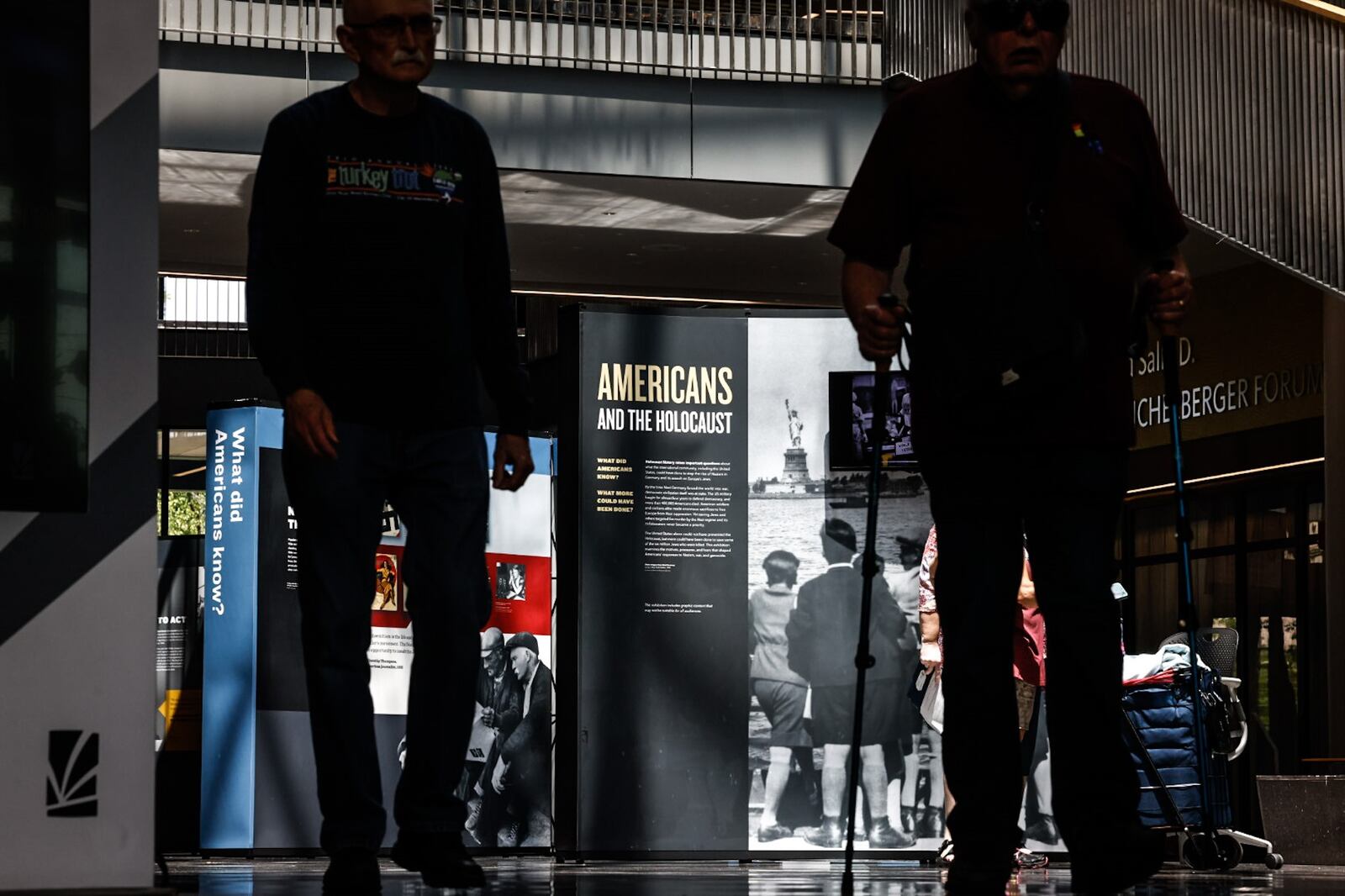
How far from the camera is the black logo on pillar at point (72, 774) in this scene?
305 cm

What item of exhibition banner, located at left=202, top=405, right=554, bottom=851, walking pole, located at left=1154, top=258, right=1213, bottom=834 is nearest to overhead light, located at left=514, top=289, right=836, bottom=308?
exhibition banner, located at left=202, top=405, right=554, bottom=851

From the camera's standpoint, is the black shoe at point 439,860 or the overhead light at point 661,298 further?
the overhead light at point 661,298

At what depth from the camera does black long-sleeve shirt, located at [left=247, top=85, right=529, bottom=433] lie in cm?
344

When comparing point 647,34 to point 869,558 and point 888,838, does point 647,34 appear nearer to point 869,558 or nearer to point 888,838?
point 888,838

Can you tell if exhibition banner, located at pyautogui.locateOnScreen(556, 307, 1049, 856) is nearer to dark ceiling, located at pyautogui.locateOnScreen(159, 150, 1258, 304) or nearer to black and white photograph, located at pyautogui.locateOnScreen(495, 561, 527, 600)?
black and white photograph, located at pyautogui.locateOnScreen(495, 561, 527, 600)

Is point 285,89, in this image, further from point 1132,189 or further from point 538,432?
point 1132,189

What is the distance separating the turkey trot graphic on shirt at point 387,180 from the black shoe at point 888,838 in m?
5.93

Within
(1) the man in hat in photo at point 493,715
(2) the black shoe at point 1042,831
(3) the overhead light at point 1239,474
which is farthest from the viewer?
(3) the overhead light at point 1239,474

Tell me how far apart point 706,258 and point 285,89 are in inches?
172

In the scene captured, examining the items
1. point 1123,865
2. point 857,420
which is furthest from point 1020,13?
point 857,420

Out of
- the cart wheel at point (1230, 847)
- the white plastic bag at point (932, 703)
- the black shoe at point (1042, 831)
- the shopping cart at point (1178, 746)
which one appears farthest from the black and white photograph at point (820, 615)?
the cart wheel at point (1230, 847)

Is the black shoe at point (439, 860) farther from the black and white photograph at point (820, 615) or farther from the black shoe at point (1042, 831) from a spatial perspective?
the black shoe at point (1042, 831)

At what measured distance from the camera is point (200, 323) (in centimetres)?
2394

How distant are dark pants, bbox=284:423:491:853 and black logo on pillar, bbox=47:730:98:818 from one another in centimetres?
40
